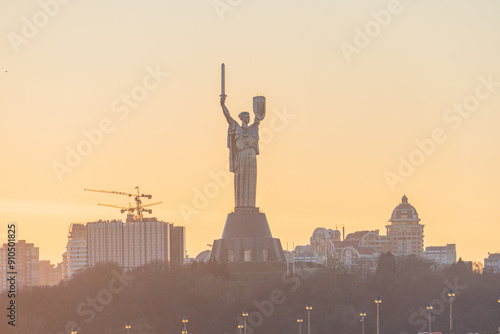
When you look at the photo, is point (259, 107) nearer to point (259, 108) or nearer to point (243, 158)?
point (259, 108)

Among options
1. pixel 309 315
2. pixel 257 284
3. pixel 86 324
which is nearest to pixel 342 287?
pixel 257 284

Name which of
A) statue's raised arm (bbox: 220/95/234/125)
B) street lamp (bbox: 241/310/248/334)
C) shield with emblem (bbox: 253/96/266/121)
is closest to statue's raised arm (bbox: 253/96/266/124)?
shield with emblem (bbox: 253/96/266/121)

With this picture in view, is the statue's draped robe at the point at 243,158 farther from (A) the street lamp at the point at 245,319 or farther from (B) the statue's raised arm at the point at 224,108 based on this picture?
(A) the street lamp at the point at 245,319

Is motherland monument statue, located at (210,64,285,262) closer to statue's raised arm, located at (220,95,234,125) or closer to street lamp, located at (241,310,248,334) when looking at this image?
statue's raised arm, located at (220,95,234,125)

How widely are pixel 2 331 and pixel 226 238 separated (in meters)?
23.0

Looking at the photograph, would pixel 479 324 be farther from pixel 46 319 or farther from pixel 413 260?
pixel 46 319

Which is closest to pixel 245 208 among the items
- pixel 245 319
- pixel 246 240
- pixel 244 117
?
pixel 246 240

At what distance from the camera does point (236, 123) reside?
114 m

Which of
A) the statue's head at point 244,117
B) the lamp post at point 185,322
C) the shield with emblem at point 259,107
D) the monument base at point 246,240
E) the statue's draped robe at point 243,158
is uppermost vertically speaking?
the shield with emblem at point 259,107

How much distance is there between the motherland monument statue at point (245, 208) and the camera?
4439 inches

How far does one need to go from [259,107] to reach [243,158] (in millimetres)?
4550

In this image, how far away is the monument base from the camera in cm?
11256

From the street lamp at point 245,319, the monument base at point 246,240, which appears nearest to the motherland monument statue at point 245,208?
the monument base at point 246,240

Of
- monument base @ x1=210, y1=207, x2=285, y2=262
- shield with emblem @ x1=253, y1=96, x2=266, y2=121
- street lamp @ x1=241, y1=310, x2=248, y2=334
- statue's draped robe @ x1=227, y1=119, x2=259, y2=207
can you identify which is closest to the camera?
street lamp @ x1=241, y1=310, x2=248, y2=334
